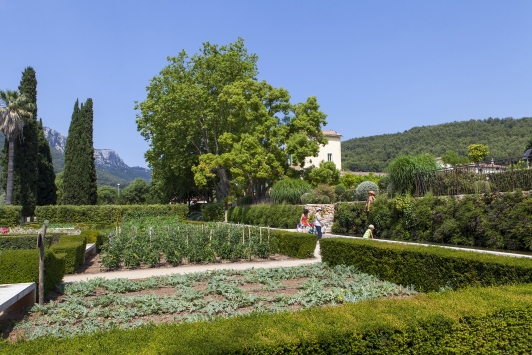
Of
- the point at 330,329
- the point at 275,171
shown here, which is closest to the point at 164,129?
the point at 275,171

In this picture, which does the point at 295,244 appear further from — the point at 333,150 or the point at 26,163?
the point at 333,150

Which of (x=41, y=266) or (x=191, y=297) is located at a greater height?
(x=41, y=266)

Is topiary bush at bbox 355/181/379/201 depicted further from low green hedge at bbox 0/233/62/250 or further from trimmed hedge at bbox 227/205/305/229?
low green hedge at bbox 0/233/62/250

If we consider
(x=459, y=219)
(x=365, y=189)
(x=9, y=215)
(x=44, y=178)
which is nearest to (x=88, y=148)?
(x=44, y=178)

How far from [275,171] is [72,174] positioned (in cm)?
2285

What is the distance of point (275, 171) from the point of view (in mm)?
31234

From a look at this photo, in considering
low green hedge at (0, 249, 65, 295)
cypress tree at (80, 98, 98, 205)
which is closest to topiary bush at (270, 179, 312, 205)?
low green hedge at (0, 249, 65, 295)

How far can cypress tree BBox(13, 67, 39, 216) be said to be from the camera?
38.4m

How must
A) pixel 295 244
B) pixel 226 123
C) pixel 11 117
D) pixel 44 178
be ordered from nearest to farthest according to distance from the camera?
pixel 295 244 < pixel 226 123 < pixel 11 117 < pixel 44 178

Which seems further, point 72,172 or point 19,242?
point 72,172

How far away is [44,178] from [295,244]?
39.1m

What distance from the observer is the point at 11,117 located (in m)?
37.5

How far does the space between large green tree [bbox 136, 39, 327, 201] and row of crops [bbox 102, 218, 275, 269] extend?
51.4 ft

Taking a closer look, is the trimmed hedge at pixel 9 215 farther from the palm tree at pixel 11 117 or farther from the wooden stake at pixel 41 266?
the wooden stake at pixel 41 266
